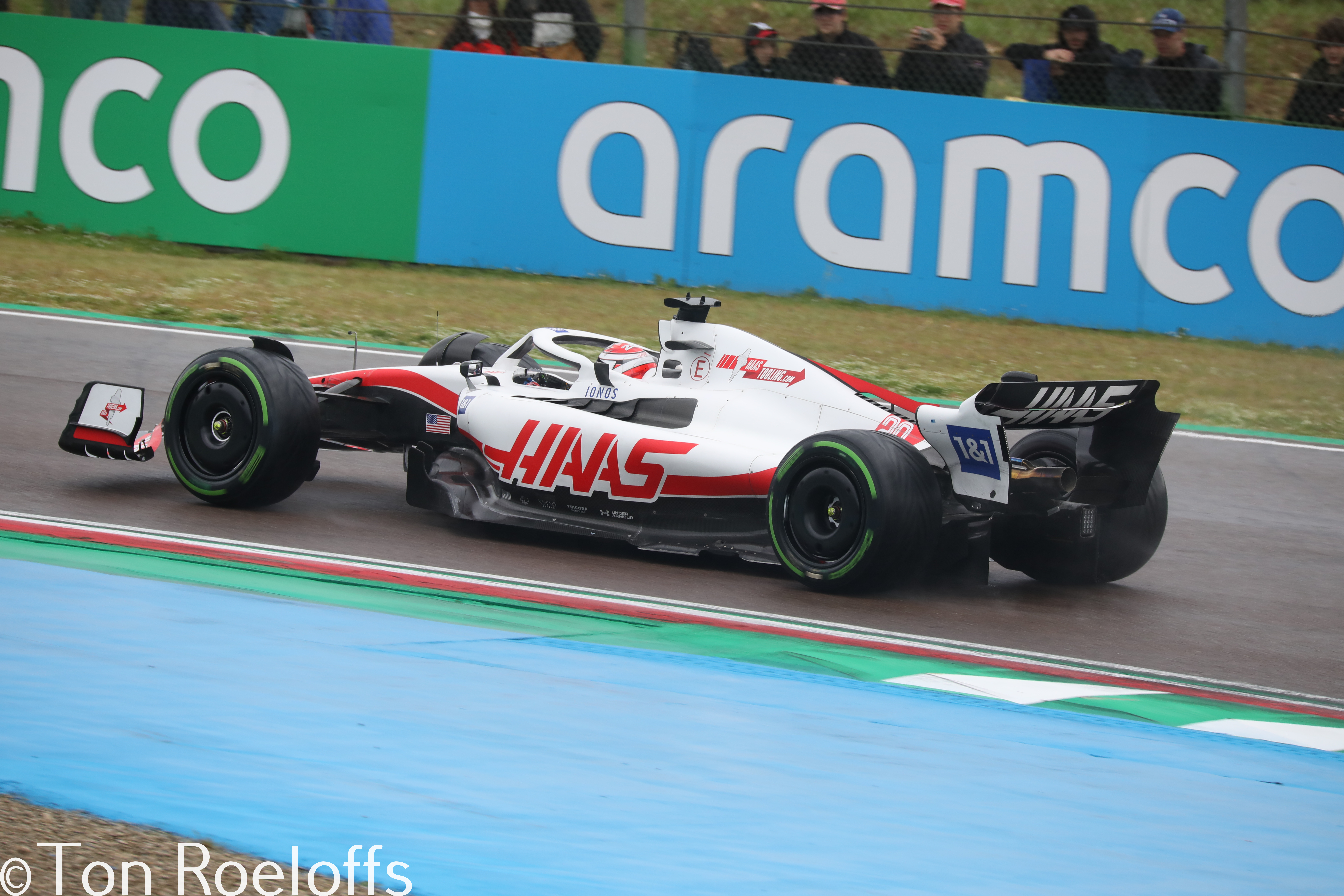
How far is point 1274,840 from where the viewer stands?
3.84m

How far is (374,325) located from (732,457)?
256 inches

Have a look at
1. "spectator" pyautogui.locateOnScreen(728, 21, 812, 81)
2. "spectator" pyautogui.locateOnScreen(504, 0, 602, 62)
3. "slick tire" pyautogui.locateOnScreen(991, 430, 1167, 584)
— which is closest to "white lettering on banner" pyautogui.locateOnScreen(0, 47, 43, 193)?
"spectator" pyautogui.locateOnScreen(504, 0, 602, 62)

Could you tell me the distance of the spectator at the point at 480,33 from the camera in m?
14.4

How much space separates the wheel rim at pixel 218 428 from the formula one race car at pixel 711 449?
0.03 ft

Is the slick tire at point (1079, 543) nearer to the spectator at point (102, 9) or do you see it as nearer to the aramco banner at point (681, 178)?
the aramco banner at point (681, 178)

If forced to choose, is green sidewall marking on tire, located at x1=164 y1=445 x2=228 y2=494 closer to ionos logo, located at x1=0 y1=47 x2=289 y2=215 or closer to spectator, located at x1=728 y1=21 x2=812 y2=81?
ionos logo, located at x1=0 y1=47 x2=289 y2=215

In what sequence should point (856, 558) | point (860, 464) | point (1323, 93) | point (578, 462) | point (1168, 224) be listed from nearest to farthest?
point (860, 464) → point (856, 558) → point (578, 462) → point (1168, 224) → point (1323, 93)

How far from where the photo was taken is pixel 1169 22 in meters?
13.7

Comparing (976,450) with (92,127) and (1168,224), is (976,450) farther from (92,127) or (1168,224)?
(92,127)

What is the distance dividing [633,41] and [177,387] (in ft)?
26.8

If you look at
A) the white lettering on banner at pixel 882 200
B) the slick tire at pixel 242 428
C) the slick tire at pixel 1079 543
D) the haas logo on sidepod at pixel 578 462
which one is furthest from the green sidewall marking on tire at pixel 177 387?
the white lettering on banner at pixel 882 200

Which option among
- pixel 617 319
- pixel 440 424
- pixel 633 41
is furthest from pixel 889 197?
pixel 440 424

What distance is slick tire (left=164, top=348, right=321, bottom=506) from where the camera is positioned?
707 centimetres

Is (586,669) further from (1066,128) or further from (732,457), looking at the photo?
(1066,128)
